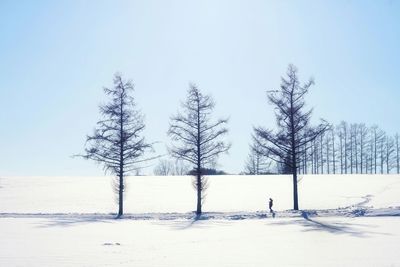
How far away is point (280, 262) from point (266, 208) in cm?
2150

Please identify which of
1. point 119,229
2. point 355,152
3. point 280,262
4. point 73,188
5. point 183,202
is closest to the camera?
point 280,262

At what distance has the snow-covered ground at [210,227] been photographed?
1279 centimetres

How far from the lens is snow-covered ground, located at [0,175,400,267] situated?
12789 millimetres

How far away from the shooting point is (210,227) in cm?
2352

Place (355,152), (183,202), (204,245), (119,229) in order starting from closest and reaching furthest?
(204,245) → (119,229) → (183,202) → (355,152)

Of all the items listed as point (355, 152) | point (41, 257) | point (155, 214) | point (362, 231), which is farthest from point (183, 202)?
point (355, 152)

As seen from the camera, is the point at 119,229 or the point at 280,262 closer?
the point at 280,262

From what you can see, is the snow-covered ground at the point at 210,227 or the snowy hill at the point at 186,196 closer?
the snow-covered ground at the point at 210,227

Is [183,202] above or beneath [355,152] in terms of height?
beneath

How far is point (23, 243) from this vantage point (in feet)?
53.8

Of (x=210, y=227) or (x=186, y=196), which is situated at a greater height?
(x=186, y=196)

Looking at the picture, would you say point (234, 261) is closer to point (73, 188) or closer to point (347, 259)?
point (347, 259)

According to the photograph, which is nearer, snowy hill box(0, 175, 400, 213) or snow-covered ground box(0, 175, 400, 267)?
snow-covered ground box(0, 175, 400, 267)

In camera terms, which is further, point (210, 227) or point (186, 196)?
point (186, 196)
